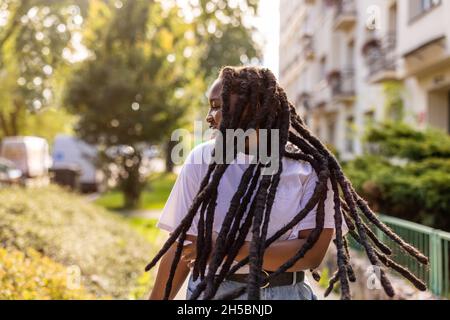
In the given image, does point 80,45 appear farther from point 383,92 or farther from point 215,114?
point 215,114

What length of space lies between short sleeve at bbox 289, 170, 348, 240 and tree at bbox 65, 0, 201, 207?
48.7 ft

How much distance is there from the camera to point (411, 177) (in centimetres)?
753

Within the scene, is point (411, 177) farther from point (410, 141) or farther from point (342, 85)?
point (342, 85)

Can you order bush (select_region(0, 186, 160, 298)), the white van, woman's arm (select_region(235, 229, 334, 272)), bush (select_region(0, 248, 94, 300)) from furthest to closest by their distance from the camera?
1. the white van
2. bush (select_region(0, 186, 160, 298))
3. bush (select_region(0, 248, 94, 300))
4. woman's arm (select_region(235, 229, 334, 272))

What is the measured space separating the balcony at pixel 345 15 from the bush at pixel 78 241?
13679mm

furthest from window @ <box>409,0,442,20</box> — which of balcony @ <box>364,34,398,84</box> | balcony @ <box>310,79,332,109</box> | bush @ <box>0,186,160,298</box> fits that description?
balcony @ <box>310,79,332,109</box>

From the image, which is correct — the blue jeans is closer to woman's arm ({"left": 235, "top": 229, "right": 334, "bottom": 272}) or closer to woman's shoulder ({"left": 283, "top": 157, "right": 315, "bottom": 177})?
woman's arm ({"left": 235, "top": 229, "right": 334, "bottom": 272})

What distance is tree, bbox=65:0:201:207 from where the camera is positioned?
1711 centimetres

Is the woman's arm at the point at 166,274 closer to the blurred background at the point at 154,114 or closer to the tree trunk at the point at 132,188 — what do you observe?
the blurred background at the point at 154,114

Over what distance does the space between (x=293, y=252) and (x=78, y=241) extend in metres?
6.26

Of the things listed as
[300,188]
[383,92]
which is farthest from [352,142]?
[300,188]

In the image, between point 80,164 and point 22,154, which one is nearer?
point 80,164

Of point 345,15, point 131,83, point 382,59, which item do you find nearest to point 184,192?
point 131,83
